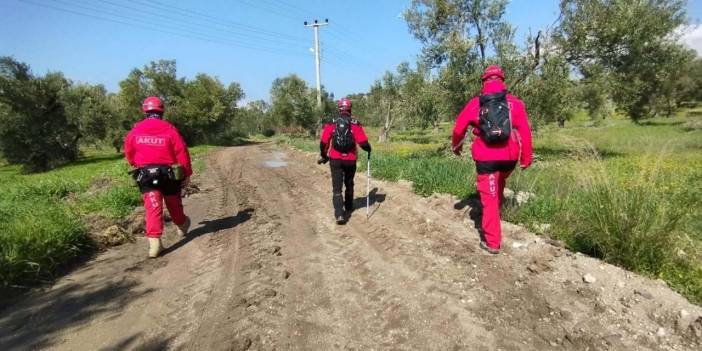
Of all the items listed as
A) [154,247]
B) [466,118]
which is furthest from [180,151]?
[466,118]

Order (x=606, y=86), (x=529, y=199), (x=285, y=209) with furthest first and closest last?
(x=606, y=86) < (x=285, y=209) < (x=529, y=199)

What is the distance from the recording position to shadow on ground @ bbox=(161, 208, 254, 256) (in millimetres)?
6008

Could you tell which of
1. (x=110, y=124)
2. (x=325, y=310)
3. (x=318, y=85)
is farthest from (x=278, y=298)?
(x=110, y=124)

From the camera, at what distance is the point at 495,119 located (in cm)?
489

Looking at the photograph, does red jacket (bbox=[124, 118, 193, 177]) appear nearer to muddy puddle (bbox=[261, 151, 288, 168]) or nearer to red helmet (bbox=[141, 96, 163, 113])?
red helmet (bbox=[141, 96, 163, 113])

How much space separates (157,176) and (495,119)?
4930 mm

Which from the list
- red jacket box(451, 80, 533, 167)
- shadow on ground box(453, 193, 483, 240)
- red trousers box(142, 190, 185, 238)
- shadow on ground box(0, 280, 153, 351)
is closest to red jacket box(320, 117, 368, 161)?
shadow on ground box(453, 193, 483, 240)

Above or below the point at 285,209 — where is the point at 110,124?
above

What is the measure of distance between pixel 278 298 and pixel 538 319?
2648 millimetres

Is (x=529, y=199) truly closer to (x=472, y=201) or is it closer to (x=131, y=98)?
(x=472, y=201)

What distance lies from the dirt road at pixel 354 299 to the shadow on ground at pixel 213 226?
0.51ft

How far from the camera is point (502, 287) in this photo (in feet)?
13.7

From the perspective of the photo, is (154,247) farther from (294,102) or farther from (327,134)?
(294,102)

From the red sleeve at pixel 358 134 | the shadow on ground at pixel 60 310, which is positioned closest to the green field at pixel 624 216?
the red sleeve at pixel 358 134
